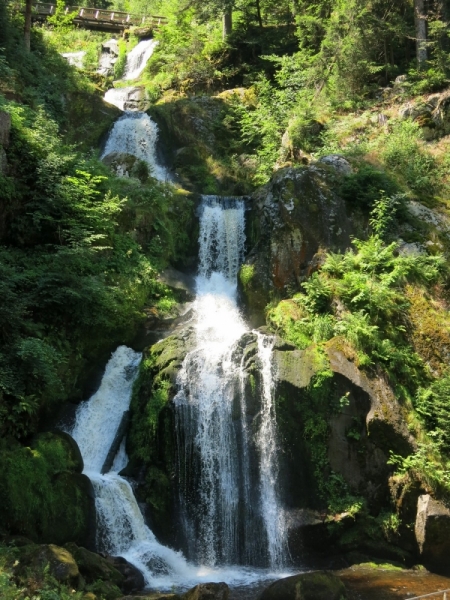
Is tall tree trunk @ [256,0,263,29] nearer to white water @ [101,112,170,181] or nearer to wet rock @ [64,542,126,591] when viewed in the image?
white water @ [101,112,170,181]

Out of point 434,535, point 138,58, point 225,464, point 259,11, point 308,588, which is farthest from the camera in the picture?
point 138,58

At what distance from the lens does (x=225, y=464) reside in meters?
12.7

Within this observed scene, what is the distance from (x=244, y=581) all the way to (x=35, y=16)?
109ft

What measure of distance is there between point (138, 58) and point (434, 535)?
1311 inches

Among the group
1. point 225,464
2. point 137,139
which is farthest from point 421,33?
point 225,464

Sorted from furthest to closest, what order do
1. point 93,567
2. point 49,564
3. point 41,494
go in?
point 41,494 → point 93,567 → point 49,564

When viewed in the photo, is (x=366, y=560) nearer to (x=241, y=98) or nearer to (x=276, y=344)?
(x=276, y=344)

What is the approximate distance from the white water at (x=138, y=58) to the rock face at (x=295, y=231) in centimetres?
2074

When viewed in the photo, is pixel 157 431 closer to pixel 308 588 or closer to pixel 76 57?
pixel 308 588

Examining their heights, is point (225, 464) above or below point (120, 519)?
above

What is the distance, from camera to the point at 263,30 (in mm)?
31188

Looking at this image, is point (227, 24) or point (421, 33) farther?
point (227, 24)

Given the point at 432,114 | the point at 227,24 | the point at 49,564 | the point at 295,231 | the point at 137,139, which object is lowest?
the point at 49,564

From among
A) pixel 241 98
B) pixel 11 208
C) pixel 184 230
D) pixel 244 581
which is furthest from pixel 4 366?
pixel 241 98
